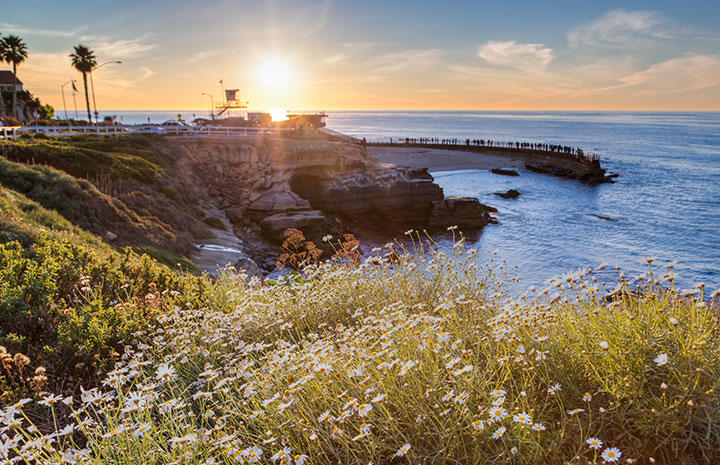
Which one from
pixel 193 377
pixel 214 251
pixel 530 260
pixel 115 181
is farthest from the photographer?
pixel 530 260

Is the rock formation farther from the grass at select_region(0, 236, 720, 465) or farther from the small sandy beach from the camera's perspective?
the small sandy beach

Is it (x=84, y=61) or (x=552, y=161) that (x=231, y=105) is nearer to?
(x=84, y=61)

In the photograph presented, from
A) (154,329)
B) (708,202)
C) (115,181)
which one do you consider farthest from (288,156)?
(708,202)

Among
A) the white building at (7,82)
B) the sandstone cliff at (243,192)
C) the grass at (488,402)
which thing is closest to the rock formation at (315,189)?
the sandstone cliff at (243,192)

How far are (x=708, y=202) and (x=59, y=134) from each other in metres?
62.7

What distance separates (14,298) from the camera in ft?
19.4

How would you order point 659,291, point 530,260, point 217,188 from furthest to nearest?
point 217,188, point 530,260, point 659,291

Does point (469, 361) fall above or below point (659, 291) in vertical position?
below

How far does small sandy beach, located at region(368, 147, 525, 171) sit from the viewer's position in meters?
68.1

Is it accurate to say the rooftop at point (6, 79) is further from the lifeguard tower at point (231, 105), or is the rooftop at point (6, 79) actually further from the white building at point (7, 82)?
the lifeguard tower at point (231, 105)

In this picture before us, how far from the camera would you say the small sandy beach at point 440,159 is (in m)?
68.1

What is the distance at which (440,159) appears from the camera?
240 ft

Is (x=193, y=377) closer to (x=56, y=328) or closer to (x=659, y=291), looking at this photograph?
(x=56, y=328)

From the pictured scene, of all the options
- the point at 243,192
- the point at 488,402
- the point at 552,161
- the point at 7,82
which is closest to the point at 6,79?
the point at 7,82
